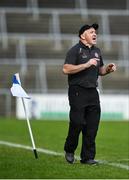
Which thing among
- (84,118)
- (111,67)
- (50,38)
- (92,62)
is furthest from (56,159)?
(50,38)

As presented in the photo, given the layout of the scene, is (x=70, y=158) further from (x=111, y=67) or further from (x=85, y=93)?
(x=111, y=67)

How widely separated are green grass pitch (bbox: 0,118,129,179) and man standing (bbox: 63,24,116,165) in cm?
34

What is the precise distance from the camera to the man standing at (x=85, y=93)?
502 inches

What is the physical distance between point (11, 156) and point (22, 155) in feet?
1.18

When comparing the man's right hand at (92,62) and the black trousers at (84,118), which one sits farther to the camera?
the black trousers at (84,118)

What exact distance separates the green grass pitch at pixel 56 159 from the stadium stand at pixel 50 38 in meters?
9.20

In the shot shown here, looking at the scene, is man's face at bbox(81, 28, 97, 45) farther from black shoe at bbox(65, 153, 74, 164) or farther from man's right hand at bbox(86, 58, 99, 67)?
black shoe at bbox(65, 153, 74, 164)

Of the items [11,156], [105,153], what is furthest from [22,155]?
[105,153]

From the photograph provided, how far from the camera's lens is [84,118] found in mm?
12875

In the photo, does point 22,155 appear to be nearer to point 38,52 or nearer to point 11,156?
point 11,156

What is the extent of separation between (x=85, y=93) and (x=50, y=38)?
2303 centimetres

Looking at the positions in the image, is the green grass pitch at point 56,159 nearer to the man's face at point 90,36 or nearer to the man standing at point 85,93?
the man standing at point 85,93

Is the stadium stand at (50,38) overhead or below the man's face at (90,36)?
below

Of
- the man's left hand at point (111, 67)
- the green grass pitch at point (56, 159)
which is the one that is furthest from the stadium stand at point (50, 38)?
the man's left hand at point (111, 67)
